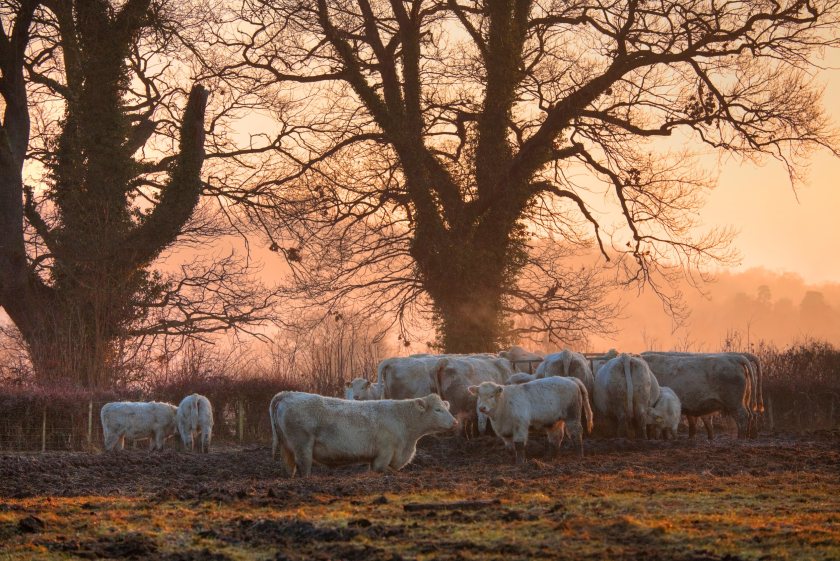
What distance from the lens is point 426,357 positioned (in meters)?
23.2

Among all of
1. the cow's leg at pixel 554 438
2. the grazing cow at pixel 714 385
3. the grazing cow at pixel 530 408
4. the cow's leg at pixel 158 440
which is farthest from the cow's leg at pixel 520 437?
the cow's leg at pixel 158 440

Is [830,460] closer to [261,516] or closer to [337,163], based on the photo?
[261,516]

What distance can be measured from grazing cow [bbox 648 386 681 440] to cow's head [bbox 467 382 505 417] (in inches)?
186

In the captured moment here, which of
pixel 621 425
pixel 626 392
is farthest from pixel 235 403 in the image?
pixel 626 392

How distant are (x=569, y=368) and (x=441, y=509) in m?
11.2

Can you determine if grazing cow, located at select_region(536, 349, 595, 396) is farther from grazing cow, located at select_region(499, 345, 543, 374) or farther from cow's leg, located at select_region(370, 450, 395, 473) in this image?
cow's leg, located at select_region(370, 450, 395, 473)

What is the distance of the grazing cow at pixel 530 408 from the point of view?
16953 mm

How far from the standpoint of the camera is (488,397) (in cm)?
1686

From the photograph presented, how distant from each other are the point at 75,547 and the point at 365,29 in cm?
2427

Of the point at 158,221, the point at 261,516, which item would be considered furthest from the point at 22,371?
the point at 261,516

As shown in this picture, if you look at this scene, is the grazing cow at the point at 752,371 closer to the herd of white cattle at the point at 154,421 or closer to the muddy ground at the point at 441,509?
the muddy ground at the point at 441,509

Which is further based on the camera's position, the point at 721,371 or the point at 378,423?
the point at 721,371

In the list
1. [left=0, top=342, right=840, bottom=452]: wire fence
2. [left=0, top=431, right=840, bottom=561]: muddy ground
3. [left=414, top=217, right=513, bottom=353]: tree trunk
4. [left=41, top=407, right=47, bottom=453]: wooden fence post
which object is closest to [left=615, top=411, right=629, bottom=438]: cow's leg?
[left=0, top=431, right=840, bottom=561]: muddy ground

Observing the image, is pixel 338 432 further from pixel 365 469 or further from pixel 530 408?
pixel 530 408
